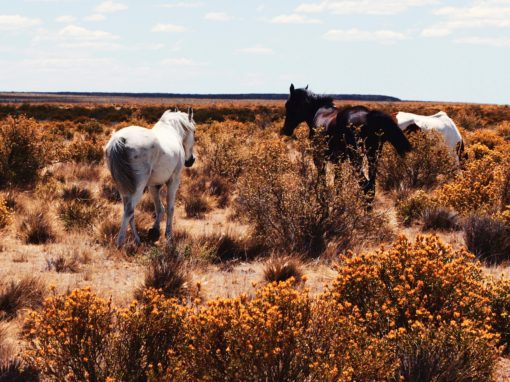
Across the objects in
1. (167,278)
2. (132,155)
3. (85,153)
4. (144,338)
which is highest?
(132,155)

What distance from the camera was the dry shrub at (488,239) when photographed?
7.06 meters

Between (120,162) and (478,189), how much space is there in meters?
6.02

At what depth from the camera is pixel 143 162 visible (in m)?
6.92

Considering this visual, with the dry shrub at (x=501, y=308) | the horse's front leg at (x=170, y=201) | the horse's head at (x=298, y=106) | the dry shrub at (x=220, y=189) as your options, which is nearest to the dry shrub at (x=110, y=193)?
the dry shrub at (x=220, y=189)

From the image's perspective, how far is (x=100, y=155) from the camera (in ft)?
51.2

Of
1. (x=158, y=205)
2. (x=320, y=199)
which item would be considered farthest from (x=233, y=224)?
(x=320, y=199)

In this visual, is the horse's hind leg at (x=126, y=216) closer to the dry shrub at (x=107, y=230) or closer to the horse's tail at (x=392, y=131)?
the dry shrub at (x=107, y=230)

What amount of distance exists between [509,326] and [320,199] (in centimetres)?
342

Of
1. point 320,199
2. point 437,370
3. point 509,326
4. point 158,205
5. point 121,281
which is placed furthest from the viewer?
point 158,205

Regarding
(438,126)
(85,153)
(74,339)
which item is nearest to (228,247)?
(74,339)

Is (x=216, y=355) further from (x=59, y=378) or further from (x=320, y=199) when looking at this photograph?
(x=320, y=199)

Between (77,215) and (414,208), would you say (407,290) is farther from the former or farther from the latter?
(77,215)

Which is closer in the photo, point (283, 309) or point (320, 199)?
point (283, 309)

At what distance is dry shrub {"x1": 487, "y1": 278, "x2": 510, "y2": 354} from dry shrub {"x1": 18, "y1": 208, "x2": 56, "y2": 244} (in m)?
5.92
